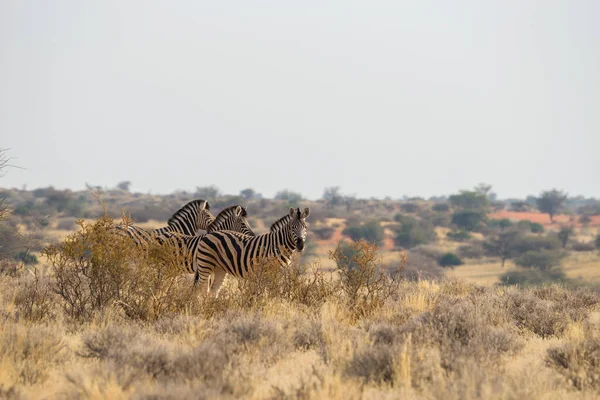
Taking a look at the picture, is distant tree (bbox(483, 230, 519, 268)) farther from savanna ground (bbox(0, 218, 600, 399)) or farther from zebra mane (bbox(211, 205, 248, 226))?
savanna ground (bbox(0, 218, 600, 399))

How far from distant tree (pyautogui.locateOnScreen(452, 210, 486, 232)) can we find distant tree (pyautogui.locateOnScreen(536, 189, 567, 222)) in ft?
75.2

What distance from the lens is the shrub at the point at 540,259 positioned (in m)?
53.0

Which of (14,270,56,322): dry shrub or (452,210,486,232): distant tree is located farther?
(452,210,486,232): distant tree

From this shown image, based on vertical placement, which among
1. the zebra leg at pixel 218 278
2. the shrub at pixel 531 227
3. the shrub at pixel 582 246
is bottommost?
the shrub at pixel 582 246

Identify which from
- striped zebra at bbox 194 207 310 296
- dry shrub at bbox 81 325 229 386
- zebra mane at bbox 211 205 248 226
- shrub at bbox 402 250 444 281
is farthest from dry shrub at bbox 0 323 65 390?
shrub at bbox 402 250 444 281

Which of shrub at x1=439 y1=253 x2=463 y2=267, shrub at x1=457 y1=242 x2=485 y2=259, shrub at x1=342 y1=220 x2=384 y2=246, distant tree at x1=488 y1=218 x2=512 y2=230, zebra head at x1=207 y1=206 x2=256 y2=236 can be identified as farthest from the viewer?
distant tree at x1=488 y1=218 x2=512 y2=230

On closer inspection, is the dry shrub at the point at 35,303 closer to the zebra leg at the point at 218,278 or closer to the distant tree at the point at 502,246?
the zebra leg at the point at 218,278

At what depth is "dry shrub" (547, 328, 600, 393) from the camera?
7.79m

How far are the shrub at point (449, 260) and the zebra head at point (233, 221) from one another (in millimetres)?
40710

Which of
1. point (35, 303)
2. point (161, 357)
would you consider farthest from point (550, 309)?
point (35, 303)

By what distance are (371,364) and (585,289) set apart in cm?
985

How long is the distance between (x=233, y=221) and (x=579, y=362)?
8.61 m

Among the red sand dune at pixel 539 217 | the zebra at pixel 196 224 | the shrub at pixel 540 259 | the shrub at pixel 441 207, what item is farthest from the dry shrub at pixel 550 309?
the red sand dune at pixel 539 217

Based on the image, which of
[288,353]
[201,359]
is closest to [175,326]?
[288,353]
